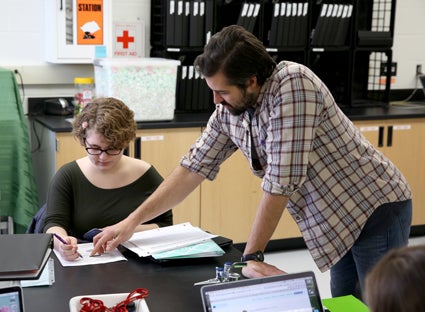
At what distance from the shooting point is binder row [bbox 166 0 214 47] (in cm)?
394

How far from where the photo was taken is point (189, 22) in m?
4.00

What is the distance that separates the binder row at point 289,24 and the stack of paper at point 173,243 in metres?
2.10

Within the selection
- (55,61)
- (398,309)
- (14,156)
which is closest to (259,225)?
(398,309)

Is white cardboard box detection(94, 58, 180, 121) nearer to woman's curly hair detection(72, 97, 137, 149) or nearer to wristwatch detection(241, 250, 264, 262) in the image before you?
woman's curly hair detection(72, 97, 137, 149)

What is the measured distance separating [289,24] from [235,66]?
235cm

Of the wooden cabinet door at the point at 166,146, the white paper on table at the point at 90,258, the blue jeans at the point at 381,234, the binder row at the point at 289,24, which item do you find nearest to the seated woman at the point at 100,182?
the white paper on table at the point at 90,258

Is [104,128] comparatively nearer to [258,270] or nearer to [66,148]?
[258,270]

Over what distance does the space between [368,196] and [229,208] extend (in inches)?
77.0

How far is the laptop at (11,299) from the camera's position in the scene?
1.44 metres

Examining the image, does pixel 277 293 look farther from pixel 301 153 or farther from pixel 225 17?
pixel 225 17

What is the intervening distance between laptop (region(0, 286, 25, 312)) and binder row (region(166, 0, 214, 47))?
269 cm

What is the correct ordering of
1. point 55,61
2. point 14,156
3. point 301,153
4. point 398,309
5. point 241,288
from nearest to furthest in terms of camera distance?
point 398,309, point 241,288, point 301,153, point 14,156, point 55,61

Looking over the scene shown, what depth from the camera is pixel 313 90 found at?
1.96 meters

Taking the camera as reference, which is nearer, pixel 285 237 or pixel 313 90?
pixel 313 90
